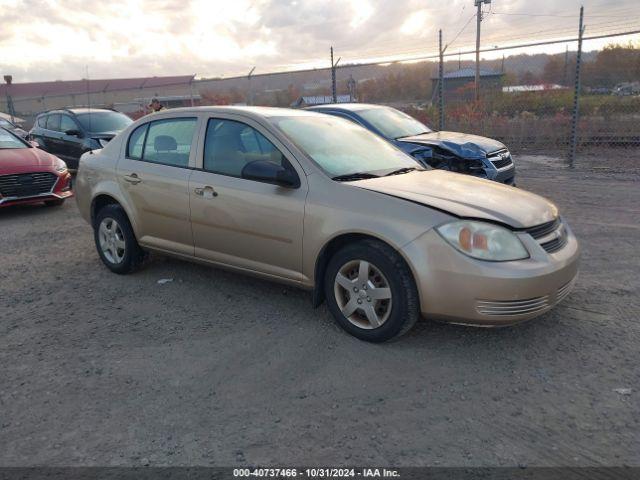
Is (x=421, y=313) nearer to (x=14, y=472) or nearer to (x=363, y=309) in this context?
(x=363, y=309)

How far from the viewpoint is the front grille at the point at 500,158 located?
8162mm

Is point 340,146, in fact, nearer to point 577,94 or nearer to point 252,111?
point 252,111

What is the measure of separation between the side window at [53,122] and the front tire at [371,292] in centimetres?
1101

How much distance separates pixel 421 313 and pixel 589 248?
313 centimetres

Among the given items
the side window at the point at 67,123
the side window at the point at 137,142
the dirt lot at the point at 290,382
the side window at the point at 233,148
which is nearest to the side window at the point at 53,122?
the side window at the point at 67,123

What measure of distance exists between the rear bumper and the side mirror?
104 cm

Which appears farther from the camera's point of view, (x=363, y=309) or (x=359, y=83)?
(x=359, y=83)

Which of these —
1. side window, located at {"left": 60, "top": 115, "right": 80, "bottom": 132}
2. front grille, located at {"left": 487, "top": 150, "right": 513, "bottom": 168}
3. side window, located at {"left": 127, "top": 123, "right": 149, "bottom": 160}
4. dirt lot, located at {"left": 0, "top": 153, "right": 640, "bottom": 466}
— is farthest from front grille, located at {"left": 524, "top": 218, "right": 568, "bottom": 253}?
side window, located at {"left": 60, "top": 115, "right": 80, "bottom": 132}

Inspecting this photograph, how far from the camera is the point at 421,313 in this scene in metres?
3.60

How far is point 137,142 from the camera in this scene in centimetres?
530

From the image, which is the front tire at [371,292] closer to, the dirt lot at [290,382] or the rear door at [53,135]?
the dirt lot at [290,382]

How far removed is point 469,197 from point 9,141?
8524mm

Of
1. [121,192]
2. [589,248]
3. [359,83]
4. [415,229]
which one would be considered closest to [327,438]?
[415,229]

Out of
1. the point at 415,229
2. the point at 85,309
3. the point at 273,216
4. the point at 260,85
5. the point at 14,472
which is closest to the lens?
the point at 14,472
